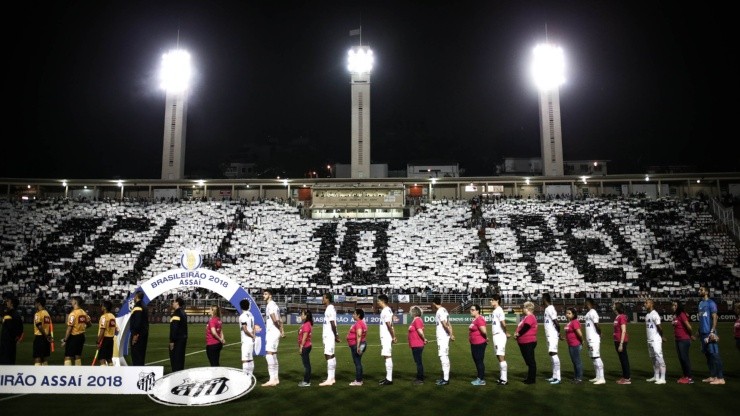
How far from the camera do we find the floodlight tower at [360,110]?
4716 cm

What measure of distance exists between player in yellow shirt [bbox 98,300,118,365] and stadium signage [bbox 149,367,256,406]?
11.9ft

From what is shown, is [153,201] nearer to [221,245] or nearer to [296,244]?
[221,245]

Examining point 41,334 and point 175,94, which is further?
point 175,94

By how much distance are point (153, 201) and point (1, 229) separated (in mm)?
12023

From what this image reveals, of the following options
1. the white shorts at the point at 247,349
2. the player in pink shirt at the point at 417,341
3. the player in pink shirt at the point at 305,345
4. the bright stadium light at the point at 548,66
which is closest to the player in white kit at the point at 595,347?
the player in pink shirt at the point at 417,341

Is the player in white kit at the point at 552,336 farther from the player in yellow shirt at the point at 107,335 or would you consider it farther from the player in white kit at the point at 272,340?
the player in yellow shirt at the point at 107,335

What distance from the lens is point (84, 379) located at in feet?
30.7

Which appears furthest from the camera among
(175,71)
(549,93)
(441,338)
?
(175,71)

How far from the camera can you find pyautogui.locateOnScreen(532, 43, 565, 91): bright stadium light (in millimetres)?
46281

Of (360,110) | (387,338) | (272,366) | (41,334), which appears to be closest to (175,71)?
(360,110)

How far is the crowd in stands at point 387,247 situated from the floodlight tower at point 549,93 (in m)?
5.03

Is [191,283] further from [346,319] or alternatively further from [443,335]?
[346,319]

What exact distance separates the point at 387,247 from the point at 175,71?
26.7 m

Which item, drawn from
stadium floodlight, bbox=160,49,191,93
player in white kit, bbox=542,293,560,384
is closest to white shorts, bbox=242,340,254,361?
player in white kit, bbox=542,293,560,384
